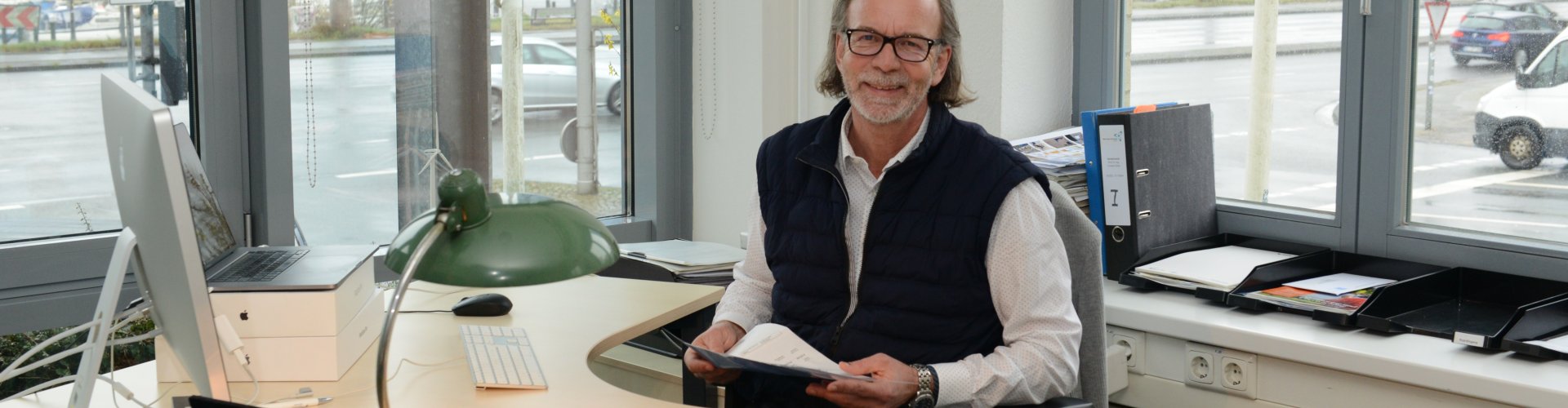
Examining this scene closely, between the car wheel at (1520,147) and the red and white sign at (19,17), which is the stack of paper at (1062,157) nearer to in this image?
the car wheel at (1520,147)

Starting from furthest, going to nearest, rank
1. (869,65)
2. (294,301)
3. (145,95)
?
(869,65) < (294,301) < (145,95)

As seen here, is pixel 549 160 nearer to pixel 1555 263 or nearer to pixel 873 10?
pixel 873 10

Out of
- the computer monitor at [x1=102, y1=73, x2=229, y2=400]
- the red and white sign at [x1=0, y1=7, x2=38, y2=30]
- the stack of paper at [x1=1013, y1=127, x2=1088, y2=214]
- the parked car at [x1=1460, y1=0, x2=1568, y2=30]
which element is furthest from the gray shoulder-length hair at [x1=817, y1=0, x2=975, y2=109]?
the red and white sign at [x1=0, y1=7, x2=38, y2=30]

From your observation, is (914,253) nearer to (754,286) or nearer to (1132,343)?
(754,286)

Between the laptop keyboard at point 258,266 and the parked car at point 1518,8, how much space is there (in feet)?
6.97

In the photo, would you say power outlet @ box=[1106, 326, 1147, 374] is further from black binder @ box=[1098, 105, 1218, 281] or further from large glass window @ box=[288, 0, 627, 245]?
large glass window @ box=[288, 0, 627, 245]

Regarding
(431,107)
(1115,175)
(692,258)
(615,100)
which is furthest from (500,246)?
(615,100)

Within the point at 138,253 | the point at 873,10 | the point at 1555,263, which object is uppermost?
the point at 873,10

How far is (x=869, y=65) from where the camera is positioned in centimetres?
199

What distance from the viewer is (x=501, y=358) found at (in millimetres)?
1907

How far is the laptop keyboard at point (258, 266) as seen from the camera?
1.80 meters

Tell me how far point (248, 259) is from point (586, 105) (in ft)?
5.14

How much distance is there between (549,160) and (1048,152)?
1.41m

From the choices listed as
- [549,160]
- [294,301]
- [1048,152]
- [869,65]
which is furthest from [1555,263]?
[549,160]
